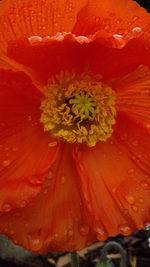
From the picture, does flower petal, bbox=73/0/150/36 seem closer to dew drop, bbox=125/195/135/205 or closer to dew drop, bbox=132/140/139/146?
dew drop, bbox=132/140/139/146

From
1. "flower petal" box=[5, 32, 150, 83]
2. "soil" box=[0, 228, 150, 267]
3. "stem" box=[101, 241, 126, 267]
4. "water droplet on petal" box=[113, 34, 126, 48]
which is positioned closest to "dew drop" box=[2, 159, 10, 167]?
"flower petal" box=[5, 32, 150, 83]

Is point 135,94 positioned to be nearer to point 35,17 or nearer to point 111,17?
point 111,17

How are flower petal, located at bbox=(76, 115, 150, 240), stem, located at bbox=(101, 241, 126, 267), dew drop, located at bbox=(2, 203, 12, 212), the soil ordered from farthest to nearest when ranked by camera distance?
the soil
stem, located at bbox=(101, 241, 126, 267)
flower petal, located at bbox=(76, 115, 150, 240)
dew drop, located at bbox=(2, 203, 12, 212)

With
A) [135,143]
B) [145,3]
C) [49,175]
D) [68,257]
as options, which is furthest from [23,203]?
[145,3]

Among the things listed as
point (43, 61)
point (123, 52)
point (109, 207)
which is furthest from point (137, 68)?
point (109, 207)

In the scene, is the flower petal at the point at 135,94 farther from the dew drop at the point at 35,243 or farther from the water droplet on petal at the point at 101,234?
the dew drop at the point at 35,243

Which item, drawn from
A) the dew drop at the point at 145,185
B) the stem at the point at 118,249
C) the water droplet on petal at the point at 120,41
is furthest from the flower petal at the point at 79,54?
the stem at the point at 118,249

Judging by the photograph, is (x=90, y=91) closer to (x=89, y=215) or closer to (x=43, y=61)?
(x=43, y=61)
